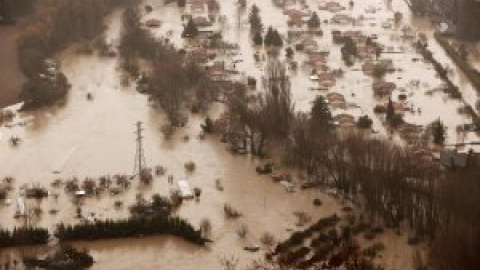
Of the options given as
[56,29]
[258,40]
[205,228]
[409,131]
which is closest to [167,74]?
[258,40]

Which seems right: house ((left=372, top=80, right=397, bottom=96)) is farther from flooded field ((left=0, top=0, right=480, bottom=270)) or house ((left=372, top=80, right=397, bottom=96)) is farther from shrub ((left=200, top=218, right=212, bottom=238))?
shrub ((left=200, top=218, right=212, bottom=238))

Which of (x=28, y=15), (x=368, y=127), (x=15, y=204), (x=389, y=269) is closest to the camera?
(x=389, y=269)

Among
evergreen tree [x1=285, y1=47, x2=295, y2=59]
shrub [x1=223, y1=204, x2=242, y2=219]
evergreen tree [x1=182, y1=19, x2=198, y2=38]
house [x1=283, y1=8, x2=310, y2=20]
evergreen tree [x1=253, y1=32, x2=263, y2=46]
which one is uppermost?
house [x1=283, y1=8, x2=310, y2=20]

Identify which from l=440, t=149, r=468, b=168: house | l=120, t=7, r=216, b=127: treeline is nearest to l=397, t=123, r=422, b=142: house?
l=440, t=149, r=468, b=168: house

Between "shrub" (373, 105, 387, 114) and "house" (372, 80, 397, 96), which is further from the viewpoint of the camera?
"house" (372, 80, 397, 96)

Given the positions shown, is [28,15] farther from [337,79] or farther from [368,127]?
[368,127]

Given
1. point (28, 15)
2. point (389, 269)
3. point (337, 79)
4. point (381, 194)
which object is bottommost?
point (389, 269)


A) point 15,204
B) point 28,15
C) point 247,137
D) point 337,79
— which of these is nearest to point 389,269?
point 247,137
